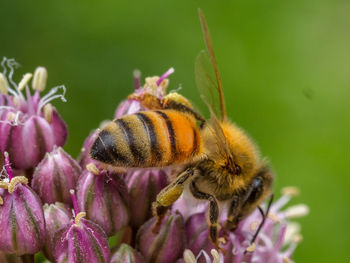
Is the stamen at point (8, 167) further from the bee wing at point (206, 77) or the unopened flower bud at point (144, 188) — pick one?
the bee wing at point (206, 77)

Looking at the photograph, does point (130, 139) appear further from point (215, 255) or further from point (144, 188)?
point (215, 255)

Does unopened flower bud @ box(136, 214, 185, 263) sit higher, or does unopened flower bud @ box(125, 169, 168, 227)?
unopened flower bud @ box(125, 169, 168, 227)

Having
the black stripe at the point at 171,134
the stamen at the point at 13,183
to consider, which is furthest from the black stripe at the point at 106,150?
the stamen at the point at 13,183

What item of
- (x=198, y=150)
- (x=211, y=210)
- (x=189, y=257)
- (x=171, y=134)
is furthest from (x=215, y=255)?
(x=171, y=134)

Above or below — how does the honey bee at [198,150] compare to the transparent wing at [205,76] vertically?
below

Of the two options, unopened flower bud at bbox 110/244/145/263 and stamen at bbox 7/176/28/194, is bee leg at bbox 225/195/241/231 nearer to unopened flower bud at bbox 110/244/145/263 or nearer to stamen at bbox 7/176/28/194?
unopened flower bud at bbox 110/244/145/263

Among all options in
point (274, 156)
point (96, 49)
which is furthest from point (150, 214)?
point (96, 49)

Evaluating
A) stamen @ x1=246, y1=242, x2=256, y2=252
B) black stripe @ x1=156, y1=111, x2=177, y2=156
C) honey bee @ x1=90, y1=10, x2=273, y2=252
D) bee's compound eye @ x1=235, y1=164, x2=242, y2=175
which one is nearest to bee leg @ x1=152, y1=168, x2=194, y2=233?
honey bee @ x1=90, y1=10, x2=273, y2=252

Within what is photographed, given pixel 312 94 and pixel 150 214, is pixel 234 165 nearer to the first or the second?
pixel 150 214
